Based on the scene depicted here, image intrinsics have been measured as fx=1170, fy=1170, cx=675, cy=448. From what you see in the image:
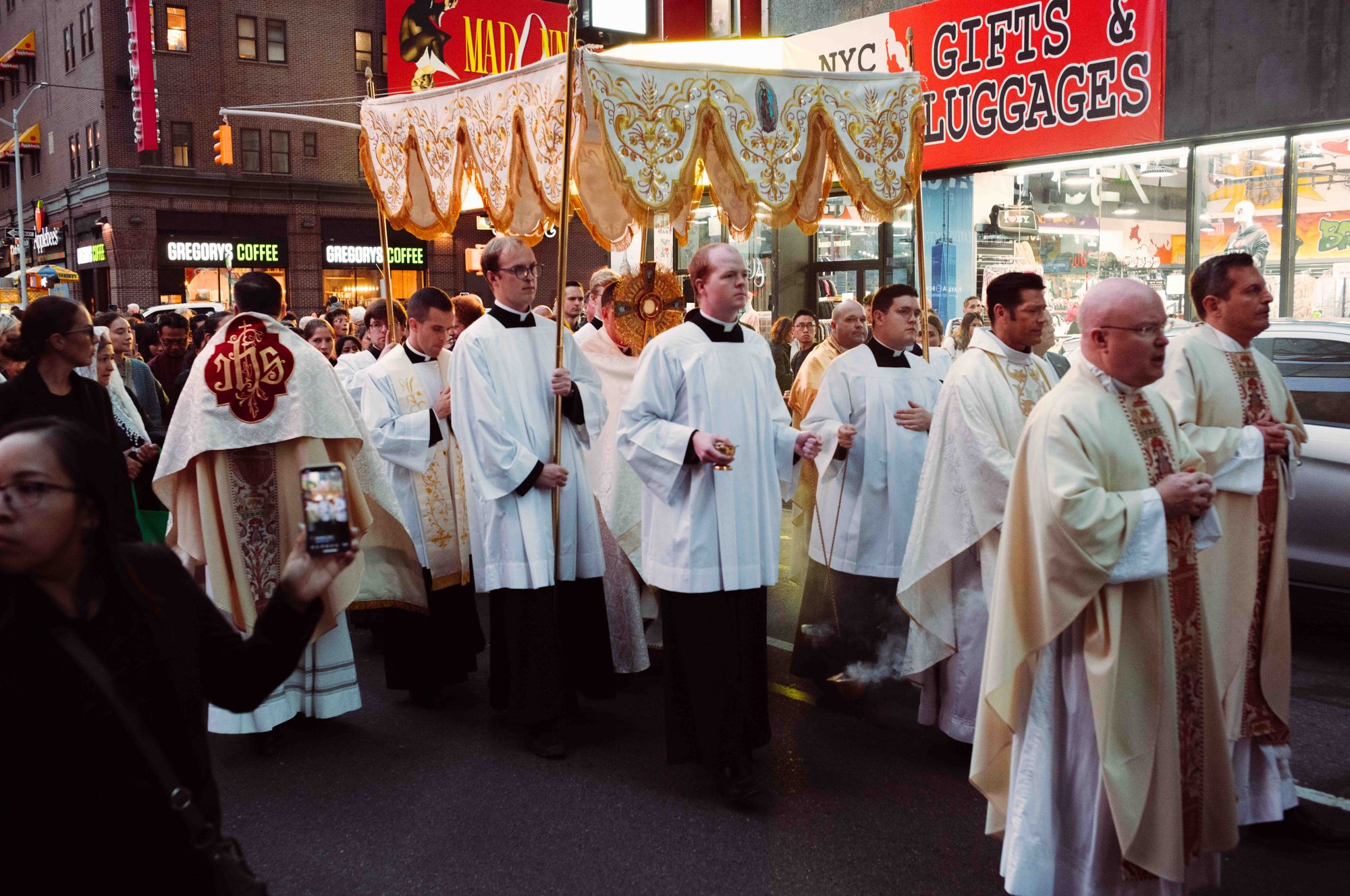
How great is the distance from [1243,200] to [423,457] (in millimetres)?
9106

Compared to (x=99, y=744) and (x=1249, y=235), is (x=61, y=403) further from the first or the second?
(x=1249, y=235)

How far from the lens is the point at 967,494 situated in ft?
16.6

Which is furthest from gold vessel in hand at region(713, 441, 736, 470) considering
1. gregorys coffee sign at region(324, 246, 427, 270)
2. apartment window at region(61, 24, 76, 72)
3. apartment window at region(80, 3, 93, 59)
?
apartment window at region(61, 24, 76, 72)

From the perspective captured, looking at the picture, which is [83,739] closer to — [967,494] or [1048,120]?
[967,494]

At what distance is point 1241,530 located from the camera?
4.21 m

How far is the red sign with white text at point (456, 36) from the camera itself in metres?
21.1

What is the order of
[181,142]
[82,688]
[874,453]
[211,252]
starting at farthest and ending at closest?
[211,252], [181,142], [874,453], [82,688]

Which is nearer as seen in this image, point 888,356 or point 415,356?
point 888,356

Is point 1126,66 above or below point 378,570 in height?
above

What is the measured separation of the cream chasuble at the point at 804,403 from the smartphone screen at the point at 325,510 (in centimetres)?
466

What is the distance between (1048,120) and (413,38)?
12883mm

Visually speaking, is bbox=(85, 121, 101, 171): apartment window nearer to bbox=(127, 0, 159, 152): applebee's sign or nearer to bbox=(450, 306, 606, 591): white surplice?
bbox=(127, 0, 159, 152): applebee's sign

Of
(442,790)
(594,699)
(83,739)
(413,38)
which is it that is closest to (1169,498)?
(83,739)

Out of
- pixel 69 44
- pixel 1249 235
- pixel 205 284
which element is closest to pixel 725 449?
pixel 1249 235
